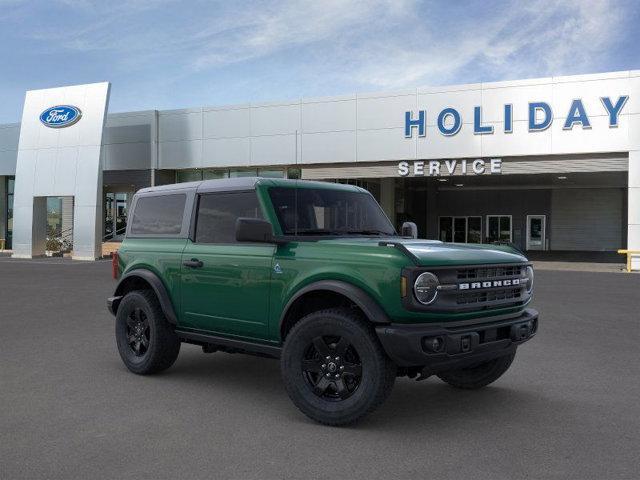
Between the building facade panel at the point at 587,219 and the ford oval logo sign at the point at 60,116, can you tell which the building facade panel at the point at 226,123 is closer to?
the ford oval logo sign at the point at 60,116

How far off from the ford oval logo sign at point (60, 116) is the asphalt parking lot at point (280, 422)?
75.6 feet

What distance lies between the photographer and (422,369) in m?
4.68

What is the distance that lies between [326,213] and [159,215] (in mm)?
1821

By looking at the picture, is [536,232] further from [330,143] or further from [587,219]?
[330,143]

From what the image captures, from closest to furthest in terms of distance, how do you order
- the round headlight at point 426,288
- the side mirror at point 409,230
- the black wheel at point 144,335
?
the round headlight at point 426,288 < the black wheel at point 144,335 < the side mirror at point 409,230

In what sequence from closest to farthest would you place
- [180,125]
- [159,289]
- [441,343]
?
[441,343] → [159,289] → [180,125]

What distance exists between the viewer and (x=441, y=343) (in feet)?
14.5

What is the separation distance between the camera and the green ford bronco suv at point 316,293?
14.8 feet

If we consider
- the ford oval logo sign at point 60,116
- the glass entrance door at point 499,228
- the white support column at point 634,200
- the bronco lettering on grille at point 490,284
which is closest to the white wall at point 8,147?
the ford oval logo sign at point 60,116

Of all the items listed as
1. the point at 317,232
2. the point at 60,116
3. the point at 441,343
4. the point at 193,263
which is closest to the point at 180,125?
the point at 60,116

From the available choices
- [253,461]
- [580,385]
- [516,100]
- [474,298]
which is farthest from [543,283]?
[253,461]

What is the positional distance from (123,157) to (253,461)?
3008cm

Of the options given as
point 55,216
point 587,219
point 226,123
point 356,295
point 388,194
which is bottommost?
point 356,295

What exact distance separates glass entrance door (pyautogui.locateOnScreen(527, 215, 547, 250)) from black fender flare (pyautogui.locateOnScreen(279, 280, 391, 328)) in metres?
38.9
